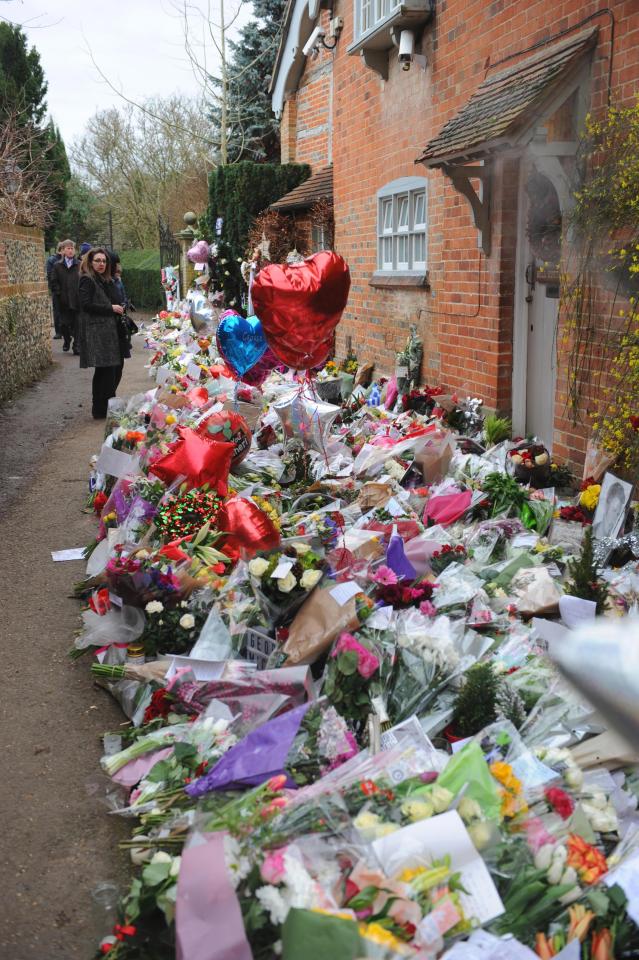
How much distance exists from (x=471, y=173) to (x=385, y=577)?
12.5 ft

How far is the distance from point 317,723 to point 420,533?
6.76 feet

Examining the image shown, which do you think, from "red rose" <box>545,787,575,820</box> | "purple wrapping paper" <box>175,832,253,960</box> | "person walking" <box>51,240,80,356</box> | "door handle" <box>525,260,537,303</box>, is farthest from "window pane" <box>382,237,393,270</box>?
"purple wrapping paper" <box>175,832,253,960</box>

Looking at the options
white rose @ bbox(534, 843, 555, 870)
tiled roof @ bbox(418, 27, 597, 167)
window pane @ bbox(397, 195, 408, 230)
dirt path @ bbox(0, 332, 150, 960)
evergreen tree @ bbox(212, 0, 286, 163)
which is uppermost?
evergreen tree @ bbox(212, 0, 286, 163)

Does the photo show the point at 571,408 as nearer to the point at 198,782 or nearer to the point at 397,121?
the point at 198,782

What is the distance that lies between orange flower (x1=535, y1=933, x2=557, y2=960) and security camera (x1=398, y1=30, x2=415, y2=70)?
759cm

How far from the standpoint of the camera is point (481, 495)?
5.29m

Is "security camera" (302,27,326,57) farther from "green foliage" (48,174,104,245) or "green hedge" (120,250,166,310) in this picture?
"green foliage" (48,174,104,245)

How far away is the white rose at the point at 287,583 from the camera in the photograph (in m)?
3.66

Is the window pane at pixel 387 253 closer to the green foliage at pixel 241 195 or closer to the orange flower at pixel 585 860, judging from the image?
the green foliage at pixel 241 195

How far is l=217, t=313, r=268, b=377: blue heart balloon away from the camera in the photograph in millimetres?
6320

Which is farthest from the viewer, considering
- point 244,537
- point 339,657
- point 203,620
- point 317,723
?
point 244,537

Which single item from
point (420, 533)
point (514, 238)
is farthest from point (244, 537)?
point (514, 238)

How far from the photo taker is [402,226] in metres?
9.13

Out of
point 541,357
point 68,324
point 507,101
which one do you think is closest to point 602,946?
point 541,357
